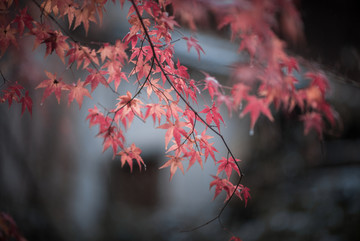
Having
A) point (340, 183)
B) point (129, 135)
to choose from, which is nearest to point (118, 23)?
point (129, 135)

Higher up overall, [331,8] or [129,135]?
[331,8]

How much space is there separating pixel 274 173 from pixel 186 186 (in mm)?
1331

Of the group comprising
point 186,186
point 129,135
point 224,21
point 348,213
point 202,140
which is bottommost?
point 348,213

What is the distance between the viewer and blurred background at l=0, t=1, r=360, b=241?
2.65m

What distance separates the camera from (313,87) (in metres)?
1.12

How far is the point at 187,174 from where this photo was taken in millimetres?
3643

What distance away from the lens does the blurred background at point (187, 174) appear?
2.65 m

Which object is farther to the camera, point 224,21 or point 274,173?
point 274,173

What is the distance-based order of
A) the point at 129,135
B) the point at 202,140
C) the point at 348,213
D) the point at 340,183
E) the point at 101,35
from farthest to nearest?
1. the point at 340,183
2. the point at 348,213
3. the point at 129,135
4. the point at 101,35
5. the point at 202,140

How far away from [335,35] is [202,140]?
3.44 metres

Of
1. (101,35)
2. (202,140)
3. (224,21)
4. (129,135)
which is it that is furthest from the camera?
(129,135)

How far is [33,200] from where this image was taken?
265 centimetres

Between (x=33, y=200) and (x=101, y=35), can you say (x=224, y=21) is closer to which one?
(x=101, y=35)

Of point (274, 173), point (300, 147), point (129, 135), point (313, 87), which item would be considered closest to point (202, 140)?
point (313, 87)
